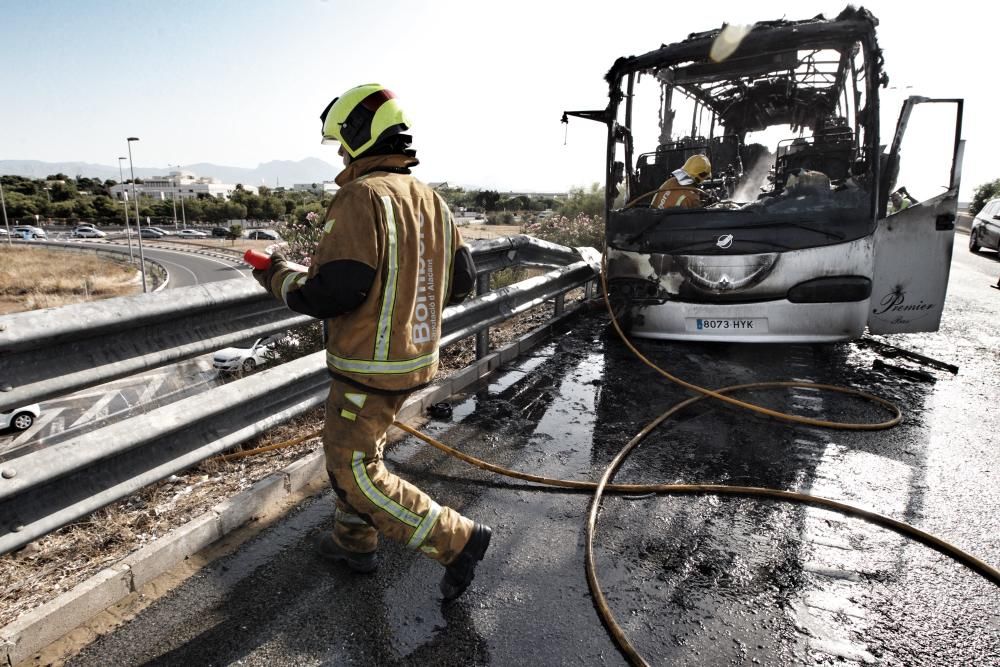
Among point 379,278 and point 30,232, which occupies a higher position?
point 379,278

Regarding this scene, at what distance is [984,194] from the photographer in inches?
1503

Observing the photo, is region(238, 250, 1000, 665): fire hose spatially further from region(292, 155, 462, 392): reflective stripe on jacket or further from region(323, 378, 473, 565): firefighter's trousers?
region(323, 378, 473, 565): firefighter's trousers

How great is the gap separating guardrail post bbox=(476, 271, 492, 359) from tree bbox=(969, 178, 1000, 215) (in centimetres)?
4400

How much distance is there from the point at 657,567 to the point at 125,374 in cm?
225

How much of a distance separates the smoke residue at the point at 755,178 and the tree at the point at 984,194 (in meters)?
40.2

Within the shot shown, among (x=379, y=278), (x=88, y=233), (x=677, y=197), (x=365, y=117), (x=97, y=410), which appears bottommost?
(x=97, y=410)

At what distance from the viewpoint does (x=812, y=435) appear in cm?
377

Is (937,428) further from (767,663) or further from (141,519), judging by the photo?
(141,519)

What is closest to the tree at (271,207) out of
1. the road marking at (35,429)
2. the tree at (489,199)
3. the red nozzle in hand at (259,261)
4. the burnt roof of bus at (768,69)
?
the tree at (489,199)

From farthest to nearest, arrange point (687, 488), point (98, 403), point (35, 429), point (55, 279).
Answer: point (55, 279)
point (98, 403)
point (35, 429)
point (687, 488)

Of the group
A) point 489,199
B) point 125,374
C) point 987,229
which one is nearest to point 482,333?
point 125,374

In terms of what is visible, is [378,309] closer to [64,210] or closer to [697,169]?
[697,169]

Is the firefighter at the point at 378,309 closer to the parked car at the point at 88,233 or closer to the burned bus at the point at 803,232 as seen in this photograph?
the burned bus at the point at 803,232

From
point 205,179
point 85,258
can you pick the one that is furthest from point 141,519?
point 205,179
